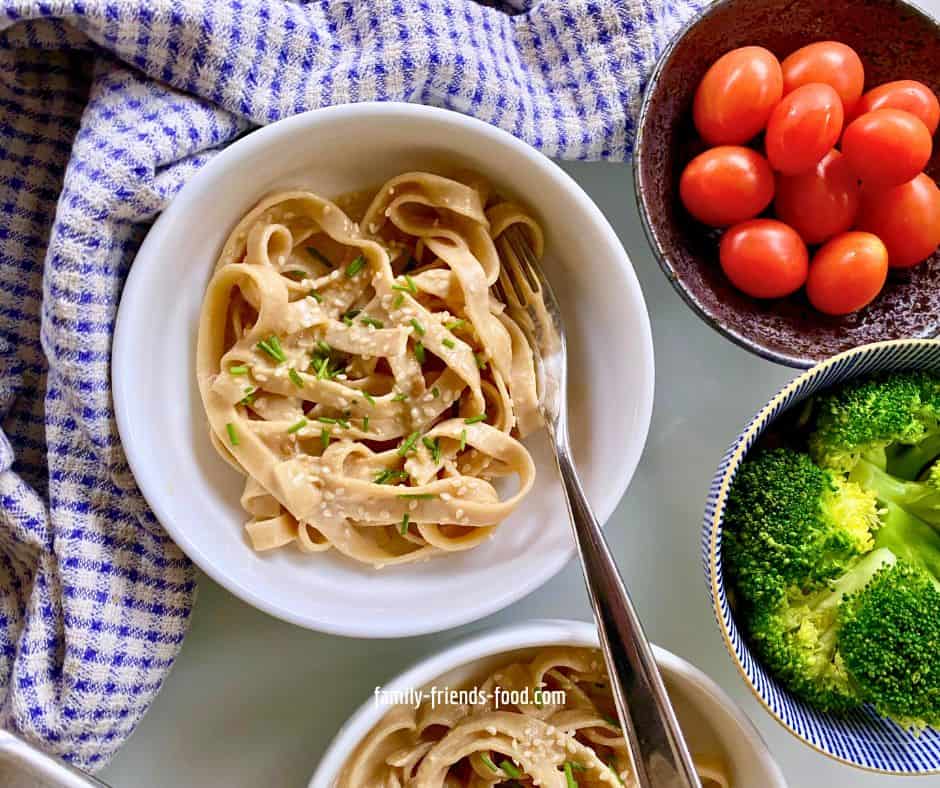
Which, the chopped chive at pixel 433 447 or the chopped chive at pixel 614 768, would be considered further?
the chopped chive at pixel 614 768

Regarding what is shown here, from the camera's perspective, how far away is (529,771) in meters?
1.66

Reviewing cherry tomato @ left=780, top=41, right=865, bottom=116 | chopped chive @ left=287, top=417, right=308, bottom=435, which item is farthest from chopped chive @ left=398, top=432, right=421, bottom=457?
cherry tomato @ left=780, top=41, right=865, bottom=116

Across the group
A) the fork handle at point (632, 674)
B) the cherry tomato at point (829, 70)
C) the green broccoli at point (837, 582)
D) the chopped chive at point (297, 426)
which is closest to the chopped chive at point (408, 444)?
the chopped chive at point (297, 426)

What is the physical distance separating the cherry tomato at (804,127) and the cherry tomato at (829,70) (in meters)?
0.05

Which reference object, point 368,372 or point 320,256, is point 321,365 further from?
point 320,256

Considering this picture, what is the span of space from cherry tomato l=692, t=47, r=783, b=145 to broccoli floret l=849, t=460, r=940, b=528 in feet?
2.03

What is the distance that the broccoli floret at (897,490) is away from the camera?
1.66 metres

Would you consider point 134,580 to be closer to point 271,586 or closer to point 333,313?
point 271,586

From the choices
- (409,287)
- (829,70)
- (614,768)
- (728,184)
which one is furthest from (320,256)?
(614,768)

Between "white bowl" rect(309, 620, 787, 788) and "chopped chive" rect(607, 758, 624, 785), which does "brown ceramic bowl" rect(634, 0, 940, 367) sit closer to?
"white bowl" rect(309, 620, 787, 788)

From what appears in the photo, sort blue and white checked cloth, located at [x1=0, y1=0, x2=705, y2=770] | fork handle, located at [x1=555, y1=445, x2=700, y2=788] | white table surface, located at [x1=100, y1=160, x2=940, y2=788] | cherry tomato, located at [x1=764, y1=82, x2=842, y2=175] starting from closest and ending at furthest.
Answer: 1. fork handle, located at [x1=555, y1=445, x2=700, y2=788]
2. blue and white checked cloth, located at [x1=0, y1=0, x2=705, y2=770]
3. cherry tomato, located at [x1=764, y1=82, x2=842, y2=175]
4. white table surface, located at [x1=100, y1=160, x2=940, y2=788]

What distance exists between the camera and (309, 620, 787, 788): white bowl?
1.57m

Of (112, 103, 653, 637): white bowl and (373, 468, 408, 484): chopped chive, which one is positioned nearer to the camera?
(112, 103, 653, 637): white bowl

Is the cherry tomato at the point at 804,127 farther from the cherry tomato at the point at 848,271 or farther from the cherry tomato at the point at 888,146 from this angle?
the cherry tomato at the point at 848,271
